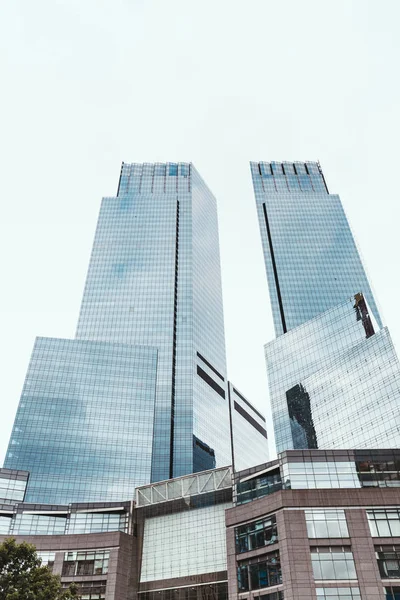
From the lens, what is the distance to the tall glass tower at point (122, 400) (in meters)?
141

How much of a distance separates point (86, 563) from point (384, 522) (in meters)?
39.8

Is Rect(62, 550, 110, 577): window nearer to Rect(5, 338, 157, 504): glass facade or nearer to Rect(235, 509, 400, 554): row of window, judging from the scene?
Rect(235, 509, 400, 554): row of window

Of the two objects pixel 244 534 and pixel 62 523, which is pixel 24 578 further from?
pixel 62 523

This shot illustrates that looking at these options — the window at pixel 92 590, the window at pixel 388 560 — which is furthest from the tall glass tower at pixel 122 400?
the window at pixel 388 560

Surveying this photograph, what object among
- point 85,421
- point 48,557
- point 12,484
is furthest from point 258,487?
point 85,421

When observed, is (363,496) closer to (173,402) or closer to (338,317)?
(338,317)

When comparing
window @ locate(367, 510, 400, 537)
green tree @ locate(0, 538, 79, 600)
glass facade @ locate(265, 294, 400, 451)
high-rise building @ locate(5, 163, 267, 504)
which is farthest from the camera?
high-rise building @ locate(5, 163, 267, 504)

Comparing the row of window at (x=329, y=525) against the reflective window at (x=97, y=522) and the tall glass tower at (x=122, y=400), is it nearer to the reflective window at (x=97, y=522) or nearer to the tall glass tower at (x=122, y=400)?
the reflective window at (x=97, y=522)

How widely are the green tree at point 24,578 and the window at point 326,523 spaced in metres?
26.7

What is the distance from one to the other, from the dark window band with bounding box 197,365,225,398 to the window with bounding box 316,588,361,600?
12737 cm

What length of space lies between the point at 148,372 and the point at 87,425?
84.8ft

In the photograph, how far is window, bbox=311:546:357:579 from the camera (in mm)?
56406

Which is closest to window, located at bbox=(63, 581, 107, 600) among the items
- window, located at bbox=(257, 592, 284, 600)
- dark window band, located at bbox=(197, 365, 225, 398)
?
window, located at bbox=(257, 592, 284, 600)

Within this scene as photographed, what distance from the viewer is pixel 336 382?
470ft
